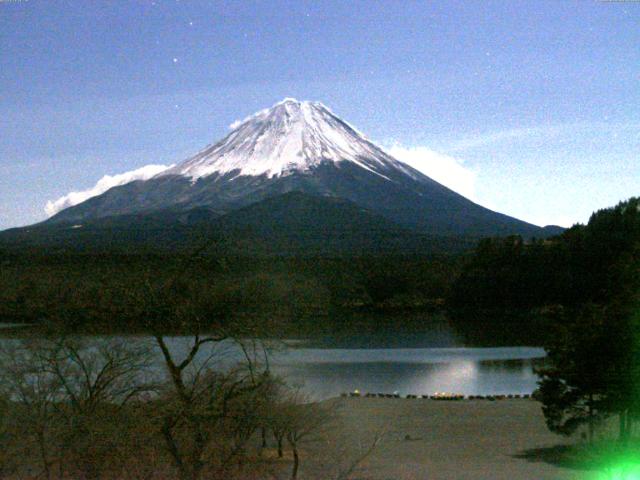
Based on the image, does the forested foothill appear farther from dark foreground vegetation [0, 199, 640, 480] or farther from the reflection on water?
dark foreground vegetation [0, 199, 640, 480]

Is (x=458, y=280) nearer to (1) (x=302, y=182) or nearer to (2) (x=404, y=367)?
(2) (x=404, y=367)

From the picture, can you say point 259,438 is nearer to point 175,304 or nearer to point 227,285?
point 227,285

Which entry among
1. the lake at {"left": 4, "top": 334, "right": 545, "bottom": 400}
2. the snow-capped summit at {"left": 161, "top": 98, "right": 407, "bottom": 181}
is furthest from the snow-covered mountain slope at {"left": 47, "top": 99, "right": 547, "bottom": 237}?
the lake at {"left": 4, "top": 334, "right": 545, "bottom": 400}

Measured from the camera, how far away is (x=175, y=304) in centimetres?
714

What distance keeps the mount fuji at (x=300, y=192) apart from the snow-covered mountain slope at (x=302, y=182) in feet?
0.34

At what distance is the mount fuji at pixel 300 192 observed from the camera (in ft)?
199

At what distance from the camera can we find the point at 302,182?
75.2 meters

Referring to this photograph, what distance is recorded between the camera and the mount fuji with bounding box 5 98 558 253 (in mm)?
60688

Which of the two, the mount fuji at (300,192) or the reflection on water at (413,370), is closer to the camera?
the reflection on water at (413,370)

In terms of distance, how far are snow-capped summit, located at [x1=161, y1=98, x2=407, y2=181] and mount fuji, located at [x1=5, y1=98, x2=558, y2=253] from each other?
0.34ft

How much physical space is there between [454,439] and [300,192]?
2178 inches

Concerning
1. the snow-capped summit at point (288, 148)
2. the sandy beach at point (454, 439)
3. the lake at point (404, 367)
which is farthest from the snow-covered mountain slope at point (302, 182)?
the sandy beach at point (454, 439)

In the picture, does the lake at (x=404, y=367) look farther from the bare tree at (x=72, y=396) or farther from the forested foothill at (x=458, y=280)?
the bare tree at (x=72, y=396)

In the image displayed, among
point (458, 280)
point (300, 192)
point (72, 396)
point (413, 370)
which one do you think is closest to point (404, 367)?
point (413, 370)
